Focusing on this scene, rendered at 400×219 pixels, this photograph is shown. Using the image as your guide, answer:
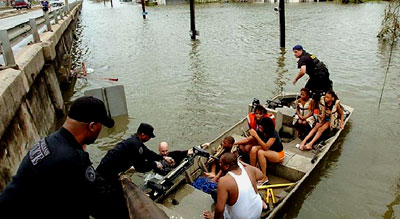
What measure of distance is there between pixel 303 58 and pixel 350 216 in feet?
15.1

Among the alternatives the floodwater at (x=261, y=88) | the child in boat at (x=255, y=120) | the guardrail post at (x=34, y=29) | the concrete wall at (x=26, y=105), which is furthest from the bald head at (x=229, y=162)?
the guardrail post at (x=34, y=29)

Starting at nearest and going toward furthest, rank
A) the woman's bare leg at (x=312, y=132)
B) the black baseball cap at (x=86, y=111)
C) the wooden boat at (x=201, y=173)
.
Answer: the black baseball cap at (x=86, y=111), the wooden boat at (x=201, y=173), the woman's bare leg at (x=312, y=132)

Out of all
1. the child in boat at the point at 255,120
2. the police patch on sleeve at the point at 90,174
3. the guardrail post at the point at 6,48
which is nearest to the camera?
the police patch on sleeve at the point at 90,174

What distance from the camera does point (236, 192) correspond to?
411 centimetres

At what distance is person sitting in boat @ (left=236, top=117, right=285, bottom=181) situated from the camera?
20.0 feet

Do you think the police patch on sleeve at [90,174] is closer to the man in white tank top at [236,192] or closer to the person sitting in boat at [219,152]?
the man in white tank top at [236,192]

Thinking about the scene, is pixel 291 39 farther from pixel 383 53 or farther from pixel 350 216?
pixel 350 216

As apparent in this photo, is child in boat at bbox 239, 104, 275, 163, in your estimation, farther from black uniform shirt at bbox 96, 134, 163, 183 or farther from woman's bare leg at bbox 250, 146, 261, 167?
black uniform shirt at bbox 96, 134, 163, 183

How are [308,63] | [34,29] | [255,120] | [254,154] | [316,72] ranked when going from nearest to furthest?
[254,154]
[255,120]
[316,72]
[308,63]
[34,29]

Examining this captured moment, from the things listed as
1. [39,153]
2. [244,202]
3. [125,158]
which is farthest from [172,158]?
[39,153]

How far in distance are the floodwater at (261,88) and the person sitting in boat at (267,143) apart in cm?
124

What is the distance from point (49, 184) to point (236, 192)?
2.56m

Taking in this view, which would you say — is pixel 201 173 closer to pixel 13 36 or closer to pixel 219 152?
pixel 219 152

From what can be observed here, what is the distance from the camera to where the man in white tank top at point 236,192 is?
4.07 m
